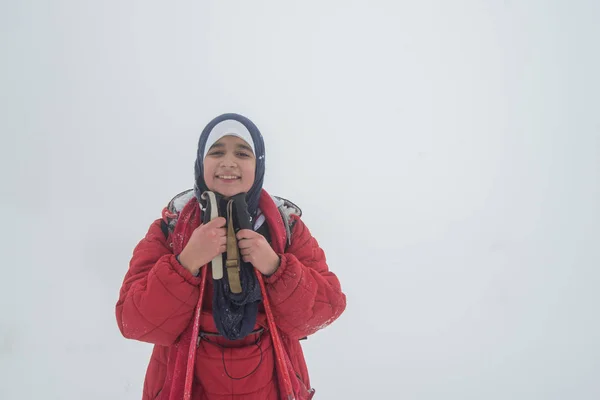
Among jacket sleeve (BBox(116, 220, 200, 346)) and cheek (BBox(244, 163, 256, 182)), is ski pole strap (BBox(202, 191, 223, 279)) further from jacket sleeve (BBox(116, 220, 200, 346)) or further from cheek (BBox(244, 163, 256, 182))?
cheek (BBox(244, 163, 256, 182))

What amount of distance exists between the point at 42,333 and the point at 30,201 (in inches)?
92.5

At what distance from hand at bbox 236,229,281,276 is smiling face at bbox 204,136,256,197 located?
205mm

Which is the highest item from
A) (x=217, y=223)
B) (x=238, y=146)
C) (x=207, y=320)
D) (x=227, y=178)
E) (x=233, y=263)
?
(x=238, y=146)

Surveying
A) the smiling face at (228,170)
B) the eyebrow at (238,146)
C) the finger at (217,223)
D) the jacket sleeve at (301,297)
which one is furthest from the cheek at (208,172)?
the jacket sleeve at (301,297)

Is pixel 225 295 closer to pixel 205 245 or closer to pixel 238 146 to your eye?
pixel 205 245

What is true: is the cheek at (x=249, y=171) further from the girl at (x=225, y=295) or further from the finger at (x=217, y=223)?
the finger at (x=217, y=223)

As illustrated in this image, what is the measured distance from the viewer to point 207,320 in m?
1.16

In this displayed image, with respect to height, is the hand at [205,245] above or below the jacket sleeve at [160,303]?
above

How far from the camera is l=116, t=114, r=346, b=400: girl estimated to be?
1071 mm

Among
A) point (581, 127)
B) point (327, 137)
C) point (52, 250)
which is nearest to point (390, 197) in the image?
point (327, 137)

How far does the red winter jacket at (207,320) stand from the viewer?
3.50 ft

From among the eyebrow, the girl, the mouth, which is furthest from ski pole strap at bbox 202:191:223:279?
the eyebrow

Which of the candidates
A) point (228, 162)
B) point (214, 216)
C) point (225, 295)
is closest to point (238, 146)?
point (228, 162)

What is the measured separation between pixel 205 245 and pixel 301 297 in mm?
346
